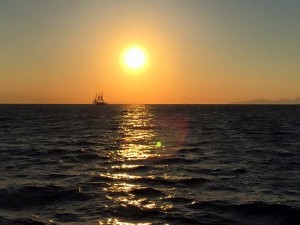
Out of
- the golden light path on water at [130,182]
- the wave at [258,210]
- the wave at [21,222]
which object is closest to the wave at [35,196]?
the golden light path on water at [130,182]

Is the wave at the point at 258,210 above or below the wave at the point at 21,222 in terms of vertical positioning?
below

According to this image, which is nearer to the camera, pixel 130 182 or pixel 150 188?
pixel 150 188

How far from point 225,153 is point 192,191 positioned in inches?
624

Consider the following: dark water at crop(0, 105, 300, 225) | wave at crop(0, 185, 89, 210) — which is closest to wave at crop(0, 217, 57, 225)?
dark water at crop(0, 105, 300, 225)

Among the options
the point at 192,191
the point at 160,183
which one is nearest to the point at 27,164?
the point at 160,183

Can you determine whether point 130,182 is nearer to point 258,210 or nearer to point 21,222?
point 258,210

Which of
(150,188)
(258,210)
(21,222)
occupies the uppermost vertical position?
(150,188)

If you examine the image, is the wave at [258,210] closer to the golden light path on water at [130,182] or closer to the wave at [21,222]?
the golden light path on water at [130,182]

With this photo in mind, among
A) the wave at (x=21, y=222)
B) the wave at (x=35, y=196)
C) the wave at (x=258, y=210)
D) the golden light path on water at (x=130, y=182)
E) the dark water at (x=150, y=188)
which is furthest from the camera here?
the wave at (x=35, y=196)

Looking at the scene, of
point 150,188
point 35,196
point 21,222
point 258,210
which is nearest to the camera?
point 21,222

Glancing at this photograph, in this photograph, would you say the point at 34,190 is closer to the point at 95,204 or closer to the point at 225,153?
the point at 95,204

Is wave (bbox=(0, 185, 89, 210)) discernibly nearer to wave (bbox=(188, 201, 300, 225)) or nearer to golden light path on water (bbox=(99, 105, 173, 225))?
golden light path on water (bbox=(99, 105, 173, 225))

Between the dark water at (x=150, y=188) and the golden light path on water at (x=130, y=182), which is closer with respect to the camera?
the dark water at (x=150, y=188)

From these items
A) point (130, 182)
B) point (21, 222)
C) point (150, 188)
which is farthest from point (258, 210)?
point (21, 222)
